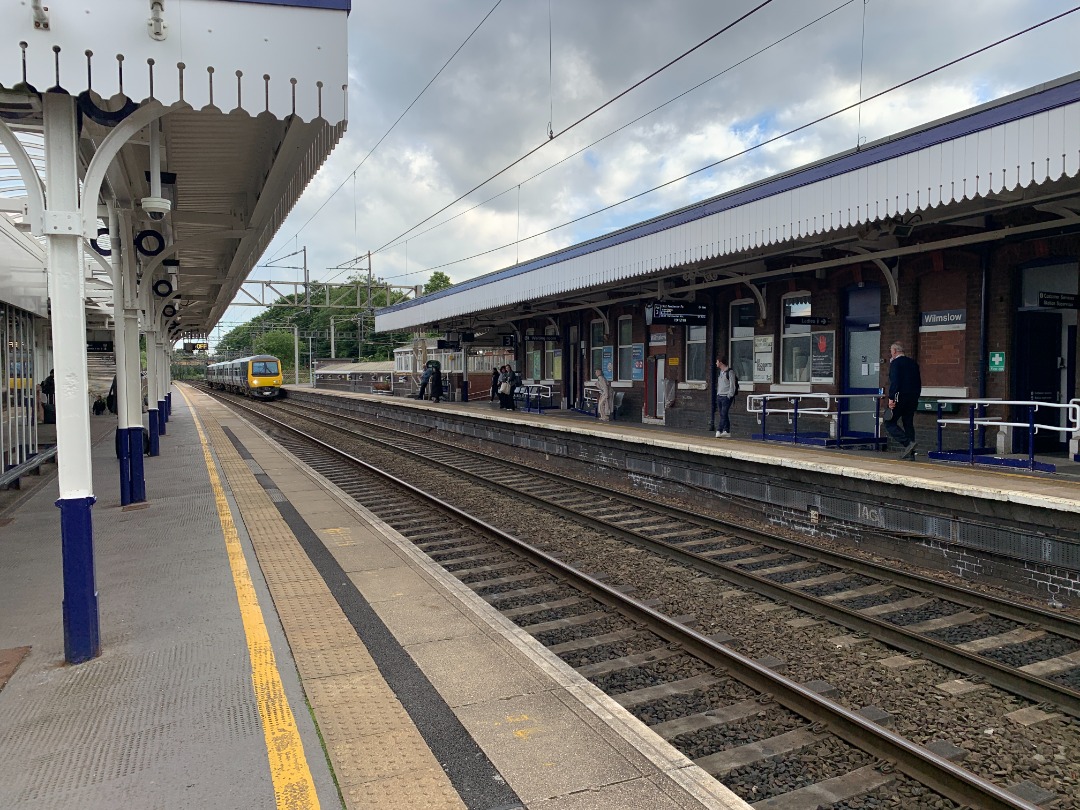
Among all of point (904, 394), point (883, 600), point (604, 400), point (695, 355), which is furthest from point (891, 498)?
point (604, 400)

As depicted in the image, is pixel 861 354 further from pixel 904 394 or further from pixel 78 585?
pixel 78 585

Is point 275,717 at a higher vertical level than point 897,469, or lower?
lower

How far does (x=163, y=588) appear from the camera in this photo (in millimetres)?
5957

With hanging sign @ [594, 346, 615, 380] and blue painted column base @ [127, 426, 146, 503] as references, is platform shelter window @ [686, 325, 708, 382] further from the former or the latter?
blue painted column base @ [127, 426, 146, 503]

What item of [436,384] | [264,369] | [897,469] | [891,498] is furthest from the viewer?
[264,369]

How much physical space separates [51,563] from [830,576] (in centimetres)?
764

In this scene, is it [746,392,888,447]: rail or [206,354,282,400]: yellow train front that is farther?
[206,354,282,400]: yellow train front

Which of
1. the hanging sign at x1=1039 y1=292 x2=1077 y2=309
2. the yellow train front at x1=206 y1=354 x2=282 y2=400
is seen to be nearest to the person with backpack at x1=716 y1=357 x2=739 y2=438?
the hanging sign at x1=1039 y1=292 x2=1077 y2=309

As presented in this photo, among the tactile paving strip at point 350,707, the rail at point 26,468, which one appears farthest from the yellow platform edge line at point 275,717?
the rail at point 26,468

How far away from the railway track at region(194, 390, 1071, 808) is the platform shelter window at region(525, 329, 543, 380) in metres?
18.4

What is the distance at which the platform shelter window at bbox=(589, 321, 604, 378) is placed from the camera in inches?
848

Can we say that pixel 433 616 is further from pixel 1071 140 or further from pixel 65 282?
pixel 1071 140

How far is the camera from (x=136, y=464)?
32.0 feet

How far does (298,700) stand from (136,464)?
7196 mm
